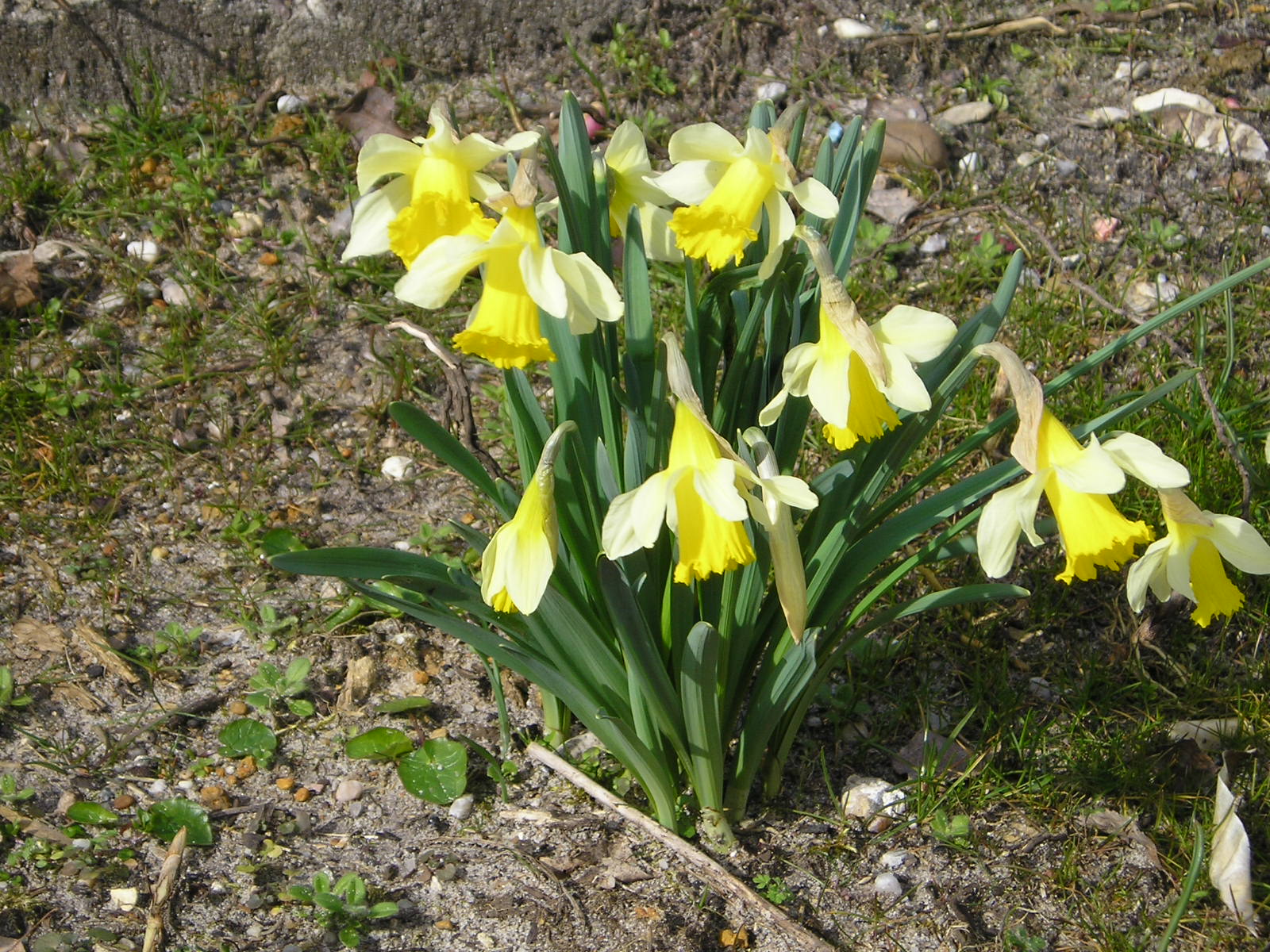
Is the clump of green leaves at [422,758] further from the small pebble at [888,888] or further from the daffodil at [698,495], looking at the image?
the daffodil at [698,495]

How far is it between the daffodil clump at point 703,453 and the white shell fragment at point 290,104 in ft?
5.82

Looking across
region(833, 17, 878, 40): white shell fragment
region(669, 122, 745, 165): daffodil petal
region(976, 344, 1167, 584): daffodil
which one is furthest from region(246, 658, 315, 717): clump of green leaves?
region(833, 17, 878, 40): white shell fragment

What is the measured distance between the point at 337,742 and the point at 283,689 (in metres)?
0.14

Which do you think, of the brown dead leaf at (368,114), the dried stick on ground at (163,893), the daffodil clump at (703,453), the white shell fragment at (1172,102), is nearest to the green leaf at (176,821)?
the dried stick on ground at (163,893)

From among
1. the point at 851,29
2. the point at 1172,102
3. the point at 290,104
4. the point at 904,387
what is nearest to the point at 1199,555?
the point at 904,387

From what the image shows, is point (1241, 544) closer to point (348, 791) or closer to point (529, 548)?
point (529, 548)

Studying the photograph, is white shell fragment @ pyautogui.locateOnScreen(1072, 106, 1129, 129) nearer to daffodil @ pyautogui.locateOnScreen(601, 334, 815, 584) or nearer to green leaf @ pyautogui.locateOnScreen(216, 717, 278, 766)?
daffodil @ pyautogui.locateOnScreen(601, 334, 815, 584)

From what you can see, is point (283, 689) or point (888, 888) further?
point (283, 689)

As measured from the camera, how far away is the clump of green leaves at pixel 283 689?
2.13 metres

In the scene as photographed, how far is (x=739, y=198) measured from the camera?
1390 millimetres

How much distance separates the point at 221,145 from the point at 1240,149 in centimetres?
284

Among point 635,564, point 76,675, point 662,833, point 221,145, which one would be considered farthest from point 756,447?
point 221,145

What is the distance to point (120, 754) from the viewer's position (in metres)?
2.04

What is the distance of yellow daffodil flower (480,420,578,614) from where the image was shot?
1.35 m
